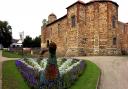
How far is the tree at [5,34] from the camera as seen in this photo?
271 ft

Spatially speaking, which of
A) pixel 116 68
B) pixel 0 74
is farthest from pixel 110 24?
pixel 0 74

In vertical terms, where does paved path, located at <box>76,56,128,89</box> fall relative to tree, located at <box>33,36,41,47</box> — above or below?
below

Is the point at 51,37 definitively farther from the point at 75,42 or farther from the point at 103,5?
the point at 103,5

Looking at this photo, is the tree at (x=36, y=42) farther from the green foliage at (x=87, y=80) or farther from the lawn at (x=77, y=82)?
the lawn at (x=77, y=82)

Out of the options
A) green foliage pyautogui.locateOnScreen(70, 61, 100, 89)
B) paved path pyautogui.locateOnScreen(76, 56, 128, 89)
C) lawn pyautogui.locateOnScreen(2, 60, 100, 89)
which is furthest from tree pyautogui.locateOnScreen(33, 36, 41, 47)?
lawn pyautogui.locateOnScreen(2, 60, 100, 89)

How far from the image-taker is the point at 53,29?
56375 mm

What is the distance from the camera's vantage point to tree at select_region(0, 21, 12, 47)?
8250cm

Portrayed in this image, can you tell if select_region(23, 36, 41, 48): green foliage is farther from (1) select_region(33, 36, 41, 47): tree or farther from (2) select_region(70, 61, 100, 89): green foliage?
(2) select_region(70, 61, 100, 89): green foliage

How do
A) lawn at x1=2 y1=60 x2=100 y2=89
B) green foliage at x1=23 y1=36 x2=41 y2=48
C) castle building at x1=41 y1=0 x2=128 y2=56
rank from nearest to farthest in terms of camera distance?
1. lawn at x1=2 y1=60 x2=100 y2=89
2. castle building at x1=41 y1=0 x2=128 y2=56
3. green foliage at x1=23 y1=36 x2=41 y2=48

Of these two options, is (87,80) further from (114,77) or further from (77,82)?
(114,77)

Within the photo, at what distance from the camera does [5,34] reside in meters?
82.7

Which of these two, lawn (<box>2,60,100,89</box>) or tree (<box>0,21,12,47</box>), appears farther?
tree (<box>0,21,12,47</box>)

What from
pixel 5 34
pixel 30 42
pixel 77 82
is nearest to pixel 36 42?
pixel 30 42

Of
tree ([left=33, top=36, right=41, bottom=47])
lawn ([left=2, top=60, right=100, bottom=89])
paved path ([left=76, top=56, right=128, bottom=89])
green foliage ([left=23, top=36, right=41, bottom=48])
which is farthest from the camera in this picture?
tree ([left=33, top=36, right=41, bottom=47])
